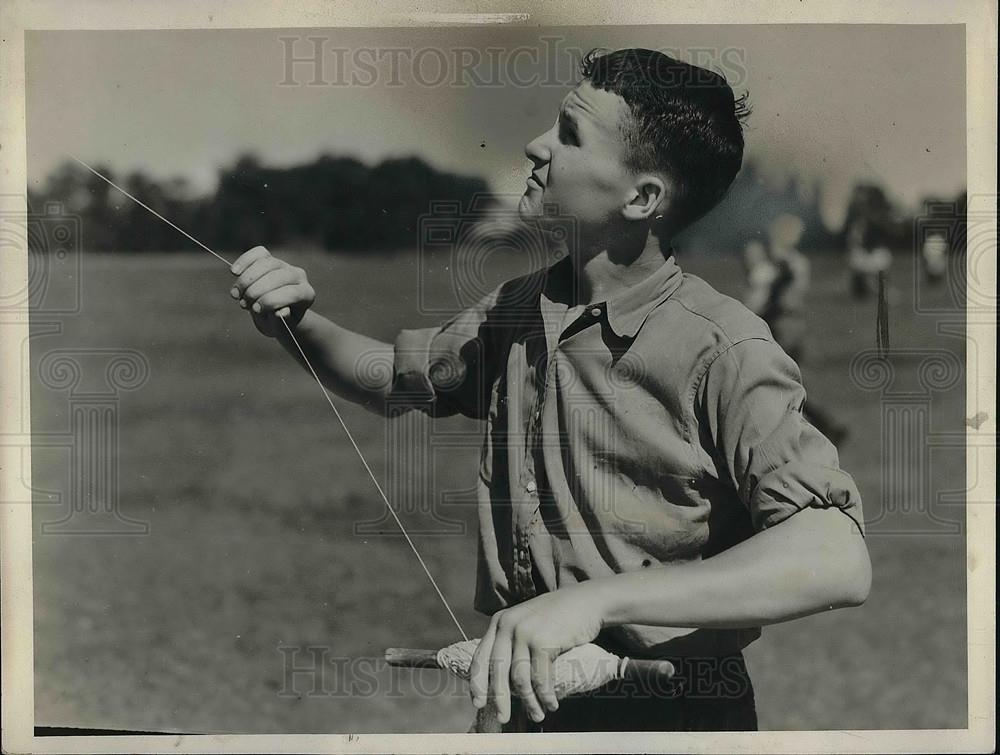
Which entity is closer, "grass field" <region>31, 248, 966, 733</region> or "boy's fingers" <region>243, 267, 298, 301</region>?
"boy's fingers" <region>243, 267, 298, 301</region>

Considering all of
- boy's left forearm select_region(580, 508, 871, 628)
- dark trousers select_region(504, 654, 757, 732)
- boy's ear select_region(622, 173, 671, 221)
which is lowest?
dark trousers select_region(504, 654, 757, 732)

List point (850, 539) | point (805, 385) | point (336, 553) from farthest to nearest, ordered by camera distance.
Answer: point (336, 553), point (805, 385), point (850, 539)

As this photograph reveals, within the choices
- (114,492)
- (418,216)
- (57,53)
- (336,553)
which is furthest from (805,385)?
(57,53)

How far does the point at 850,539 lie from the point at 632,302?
43 cm

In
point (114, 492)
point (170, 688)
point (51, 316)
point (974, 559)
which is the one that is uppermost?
point (51, 316)

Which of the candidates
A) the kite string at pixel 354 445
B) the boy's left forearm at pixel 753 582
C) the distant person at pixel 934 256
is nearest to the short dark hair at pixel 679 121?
the distant person at pixel 934 256

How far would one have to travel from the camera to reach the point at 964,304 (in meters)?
1.66

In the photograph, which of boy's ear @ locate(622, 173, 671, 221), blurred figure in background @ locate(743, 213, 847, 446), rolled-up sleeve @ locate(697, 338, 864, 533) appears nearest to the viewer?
rolled-up sleeve @ locate(697, 338, 864, 533)

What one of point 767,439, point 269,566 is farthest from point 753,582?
point 269,566

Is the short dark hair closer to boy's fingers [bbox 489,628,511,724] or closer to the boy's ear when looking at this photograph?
the boy's ear

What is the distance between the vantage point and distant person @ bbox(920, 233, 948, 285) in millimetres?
1650

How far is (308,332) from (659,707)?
2.52 feet

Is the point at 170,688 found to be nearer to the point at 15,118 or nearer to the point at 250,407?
the point at 250,407

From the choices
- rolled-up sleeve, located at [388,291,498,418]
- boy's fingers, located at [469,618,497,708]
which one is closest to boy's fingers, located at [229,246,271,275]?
rolled-up sleeve, located at [388,291,498,418]
